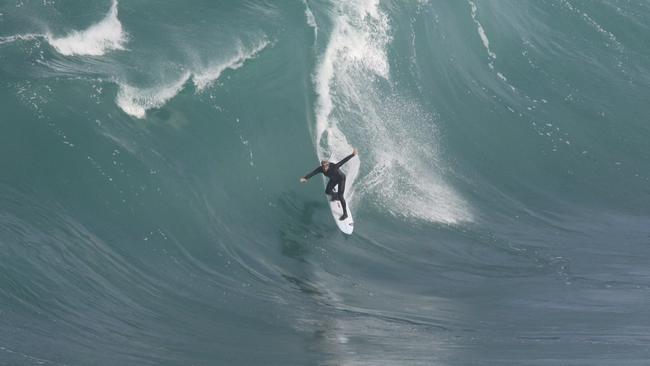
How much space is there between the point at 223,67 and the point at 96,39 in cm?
268

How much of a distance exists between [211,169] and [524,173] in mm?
7490

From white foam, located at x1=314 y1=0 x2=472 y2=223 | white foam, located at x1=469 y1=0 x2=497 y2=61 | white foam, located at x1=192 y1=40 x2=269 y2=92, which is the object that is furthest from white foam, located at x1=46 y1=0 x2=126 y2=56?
white foam, located at x1=469 y1=0 x2=497 y2=61

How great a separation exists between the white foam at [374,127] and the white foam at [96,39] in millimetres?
4414

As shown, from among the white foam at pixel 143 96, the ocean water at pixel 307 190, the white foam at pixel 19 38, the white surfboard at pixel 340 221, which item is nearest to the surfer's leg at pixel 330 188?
the white surfboard at pixel 340 221

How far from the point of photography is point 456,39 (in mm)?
21312

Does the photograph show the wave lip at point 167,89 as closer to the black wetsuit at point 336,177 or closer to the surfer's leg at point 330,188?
the black wetsuit at point 336,177

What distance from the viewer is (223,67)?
57.2 ft

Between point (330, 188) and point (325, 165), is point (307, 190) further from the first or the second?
point (325, 165)

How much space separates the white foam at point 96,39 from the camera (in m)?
16.2

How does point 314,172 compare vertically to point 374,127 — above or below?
below

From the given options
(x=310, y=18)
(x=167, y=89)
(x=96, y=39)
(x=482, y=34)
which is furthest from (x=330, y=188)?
(x=482, y=34)

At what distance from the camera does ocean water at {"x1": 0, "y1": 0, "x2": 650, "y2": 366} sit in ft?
43.7

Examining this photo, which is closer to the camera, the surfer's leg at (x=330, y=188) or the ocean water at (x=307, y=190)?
the ocean water at (x=307, y=190)

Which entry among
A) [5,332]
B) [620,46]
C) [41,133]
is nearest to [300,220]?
[41,133]
